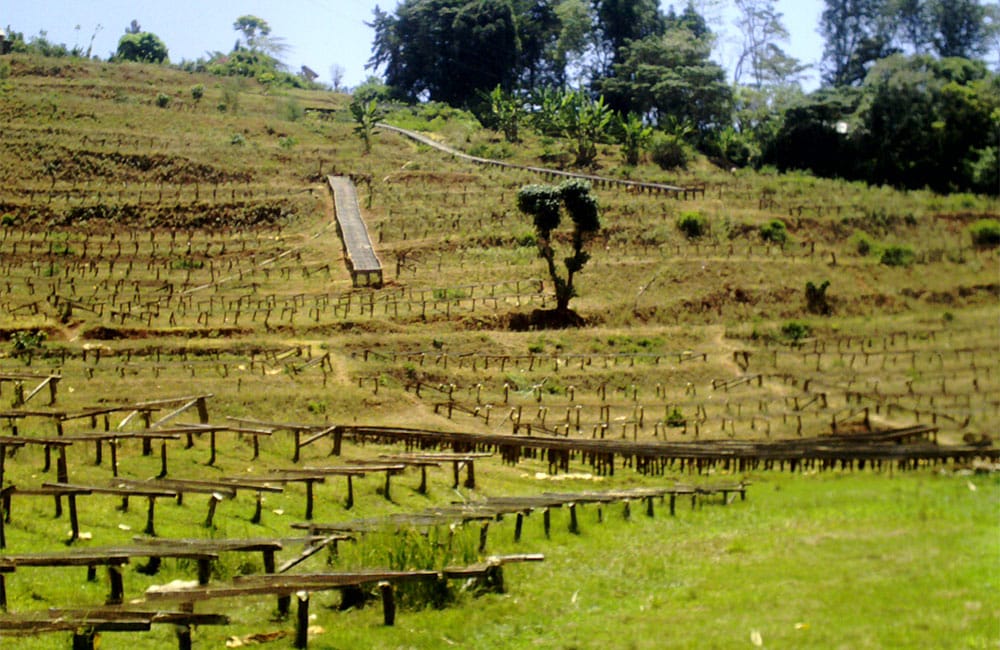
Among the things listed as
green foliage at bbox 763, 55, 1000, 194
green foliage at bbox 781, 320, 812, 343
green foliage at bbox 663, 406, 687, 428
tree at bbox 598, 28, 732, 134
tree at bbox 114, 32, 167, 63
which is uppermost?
tree at bbox 114, 32, 167, 63

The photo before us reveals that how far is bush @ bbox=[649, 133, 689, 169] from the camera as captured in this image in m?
71.4

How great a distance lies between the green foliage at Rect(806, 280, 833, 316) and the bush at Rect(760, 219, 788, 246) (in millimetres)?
12893

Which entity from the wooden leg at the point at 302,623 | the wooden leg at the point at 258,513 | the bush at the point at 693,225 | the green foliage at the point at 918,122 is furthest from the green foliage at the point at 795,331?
the wooden leg at the point at 302,623

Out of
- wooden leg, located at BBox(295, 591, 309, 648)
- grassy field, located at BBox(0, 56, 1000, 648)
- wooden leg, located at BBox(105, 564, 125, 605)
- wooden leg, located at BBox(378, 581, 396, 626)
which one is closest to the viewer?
wooden leg, located at BBox(295, 591, 309, 648)

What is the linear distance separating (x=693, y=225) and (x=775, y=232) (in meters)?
6.54

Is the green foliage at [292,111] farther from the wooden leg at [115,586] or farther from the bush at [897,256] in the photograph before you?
the wooden leg at [115,586]

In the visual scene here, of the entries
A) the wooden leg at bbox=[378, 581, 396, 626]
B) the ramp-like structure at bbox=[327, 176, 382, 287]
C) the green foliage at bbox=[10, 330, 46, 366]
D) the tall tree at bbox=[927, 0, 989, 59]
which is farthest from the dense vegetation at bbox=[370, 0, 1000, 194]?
the green foliage at bbox=[10, 330, 46, 366]

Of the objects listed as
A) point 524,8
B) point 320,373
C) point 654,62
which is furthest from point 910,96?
point 524,8

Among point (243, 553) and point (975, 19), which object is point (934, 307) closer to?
point (975, 19)

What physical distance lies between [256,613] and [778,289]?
103 ft

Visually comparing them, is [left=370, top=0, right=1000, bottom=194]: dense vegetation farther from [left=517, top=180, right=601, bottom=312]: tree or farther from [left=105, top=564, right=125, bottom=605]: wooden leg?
[left=105, top=564, right=125, bottom=605]: wooden leg

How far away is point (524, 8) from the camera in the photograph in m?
92.3

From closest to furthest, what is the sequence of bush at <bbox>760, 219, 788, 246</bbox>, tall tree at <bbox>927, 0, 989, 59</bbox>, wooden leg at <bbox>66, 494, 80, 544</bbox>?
wooden leg at <bbox>66, 494, 80, 544</bbox>
tall tree at <bbox>927, 0, 989, 59</bbox>
bush at <bbox>760, 219, 788, 246</bbox>

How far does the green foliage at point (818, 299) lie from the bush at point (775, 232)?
42.3 ft
